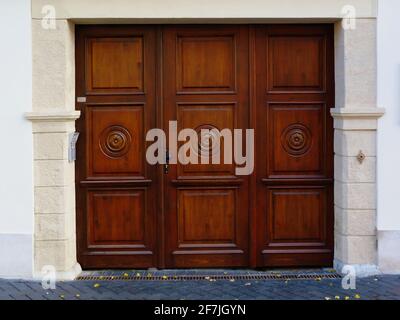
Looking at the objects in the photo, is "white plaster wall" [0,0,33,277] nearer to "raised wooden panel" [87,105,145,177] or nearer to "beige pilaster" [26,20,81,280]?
"beige pilaster" [26,20,81,280]

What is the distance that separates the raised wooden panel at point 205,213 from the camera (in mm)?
9328

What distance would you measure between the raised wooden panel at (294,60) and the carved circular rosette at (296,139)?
0.49 m

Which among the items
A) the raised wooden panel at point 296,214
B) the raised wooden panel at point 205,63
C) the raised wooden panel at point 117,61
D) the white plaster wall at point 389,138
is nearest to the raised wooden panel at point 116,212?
the raised wooden panel at point 117,61

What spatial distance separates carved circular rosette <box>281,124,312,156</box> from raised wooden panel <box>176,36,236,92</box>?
806 millimetres

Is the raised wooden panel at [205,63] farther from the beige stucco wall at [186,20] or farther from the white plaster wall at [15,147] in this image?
the white plaster wall at [15,147]

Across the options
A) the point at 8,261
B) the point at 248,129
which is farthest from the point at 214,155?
the point at 8,261

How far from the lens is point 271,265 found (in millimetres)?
9367

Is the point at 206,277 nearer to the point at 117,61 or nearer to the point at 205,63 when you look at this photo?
the point at 205,63

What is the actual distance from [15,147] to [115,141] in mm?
1113

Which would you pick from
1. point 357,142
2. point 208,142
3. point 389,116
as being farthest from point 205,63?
point 389,116

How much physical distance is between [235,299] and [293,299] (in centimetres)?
58

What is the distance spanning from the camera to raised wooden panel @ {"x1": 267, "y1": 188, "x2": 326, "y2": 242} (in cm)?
934

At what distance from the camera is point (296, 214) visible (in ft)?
30.7

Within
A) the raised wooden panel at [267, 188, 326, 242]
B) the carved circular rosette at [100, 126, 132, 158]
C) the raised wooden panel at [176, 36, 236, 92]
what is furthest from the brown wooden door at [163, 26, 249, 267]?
the carved circular rosette at [100, 126, 132, 158]
